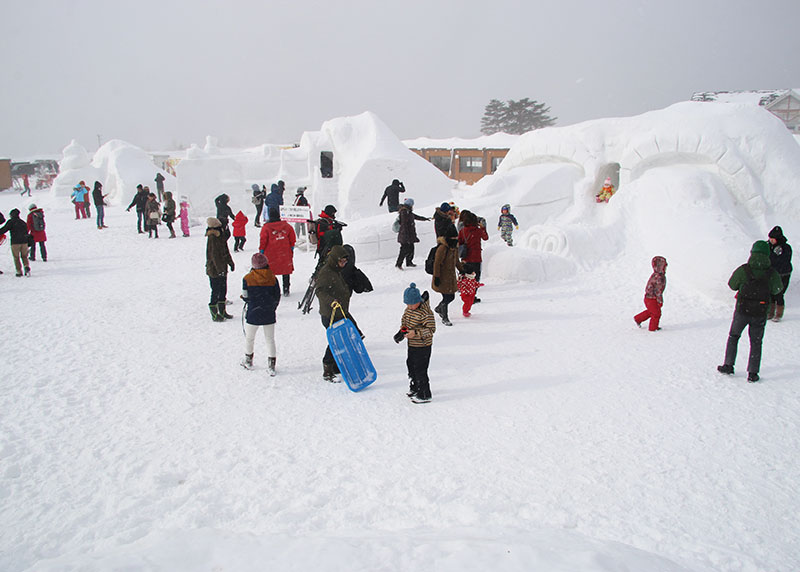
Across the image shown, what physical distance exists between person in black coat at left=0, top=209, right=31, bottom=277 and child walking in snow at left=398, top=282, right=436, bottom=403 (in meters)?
8.55

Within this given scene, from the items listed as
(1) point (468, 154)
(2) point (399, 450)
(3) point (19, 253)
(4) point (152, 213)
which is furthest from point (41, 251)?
(1) point (468, 154)

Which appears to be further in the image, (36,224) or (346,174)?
(346,174)

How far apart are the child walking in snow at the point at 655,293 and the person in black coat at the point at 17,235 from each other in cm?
1081

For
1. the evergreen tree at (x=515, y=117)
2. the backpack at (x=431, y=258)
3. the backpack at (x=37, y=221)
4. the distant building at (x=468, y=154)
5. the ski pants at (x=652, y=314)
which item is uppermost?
the evergreen tree at (x=515, y=117)

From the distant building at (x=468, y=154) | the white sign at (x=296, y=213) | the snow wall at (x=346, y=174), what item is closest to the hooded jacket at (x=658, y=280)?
the white sign at (x=296, y=213)

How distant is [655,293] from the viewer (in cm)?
647

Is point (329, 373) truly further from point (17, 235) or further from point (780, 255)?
point (17, 235)

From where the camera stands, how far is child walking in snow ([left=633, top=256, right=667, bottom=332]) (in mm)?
6391

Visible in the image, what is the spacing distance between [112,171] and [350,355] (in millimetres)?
25763

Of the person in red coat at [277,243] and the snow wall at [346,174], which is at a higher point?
the snow wall at [346,174]

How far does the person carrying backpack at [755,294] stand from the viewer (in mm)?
5008

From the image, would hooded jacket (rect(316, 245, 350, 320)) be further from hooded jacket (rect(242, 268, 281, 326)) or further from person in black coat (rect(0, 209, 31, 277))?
person in black coat (rect(0, 209, 31, 277))

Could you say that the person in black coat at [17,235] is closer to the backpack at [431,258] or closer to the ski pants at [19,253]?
the ski pants at [19,253]

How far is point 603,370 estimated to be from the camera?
5.45 meters
